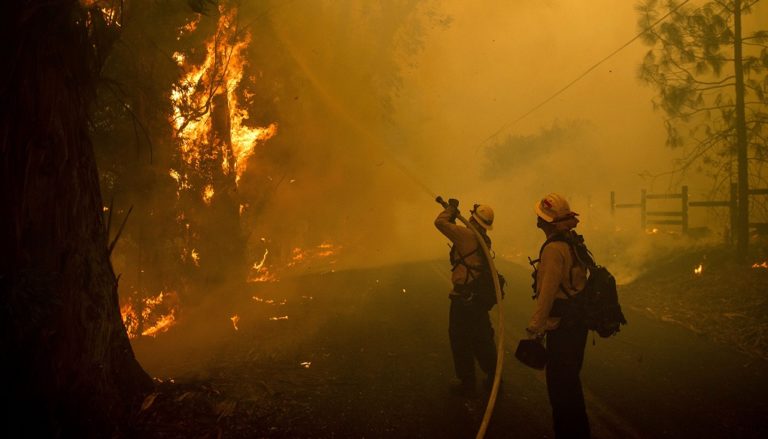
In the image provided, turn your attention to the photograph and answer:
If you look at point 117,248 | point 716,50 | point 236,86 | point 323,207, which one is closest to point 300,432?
point 117,248

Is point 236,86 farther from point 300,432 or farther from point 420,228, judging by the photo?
point 420,228

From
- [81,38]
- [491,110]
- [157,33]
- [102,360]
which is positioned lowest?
[102,360]

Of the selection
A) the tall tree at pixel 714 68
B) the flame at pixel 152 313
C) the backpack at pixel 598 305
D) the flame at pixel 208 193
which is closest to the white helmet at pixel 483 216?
the backpack at pixel 598 305

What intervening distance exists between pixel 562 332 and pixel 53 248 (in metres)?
4.11

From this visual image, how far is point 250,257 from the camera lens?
14.9 metres

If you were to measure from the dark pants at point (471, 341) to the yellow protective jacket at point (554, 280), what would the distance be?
1456 mm

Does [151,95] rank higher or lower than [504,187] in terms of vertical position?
lower

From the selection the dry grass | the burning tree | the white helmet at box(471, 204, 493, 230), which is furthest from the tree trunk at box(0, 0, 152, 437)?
the dry grass

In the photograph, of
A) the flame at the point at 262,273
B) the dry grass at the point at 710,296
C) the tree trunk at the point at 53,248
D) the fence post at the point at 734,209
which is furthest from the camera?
the flame at the point at 262,273

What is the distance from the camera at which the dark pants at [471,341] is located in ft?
16.9

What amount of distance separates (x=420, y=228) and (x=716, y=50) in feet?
86.9

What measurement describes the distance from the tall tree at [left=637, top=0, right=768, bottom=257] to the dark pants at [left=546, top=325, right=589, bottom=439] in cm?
1015

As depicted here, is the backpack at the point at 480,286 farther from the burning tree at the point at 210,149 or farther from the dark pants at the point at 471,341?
the burning tree at the point at 210,149

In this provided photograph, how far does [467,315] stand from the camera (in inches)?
204
